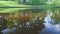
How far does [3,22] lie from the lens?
2408 millimetres

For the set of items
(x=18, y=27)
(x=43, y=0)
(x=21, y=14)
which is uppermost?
(x=43, y=0)

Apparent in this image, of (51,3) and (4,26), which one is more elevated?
(51,3)

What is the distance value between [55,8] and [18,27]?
0.53 meters

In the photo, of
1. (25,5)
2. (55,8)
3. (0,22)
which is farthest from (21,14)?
(55,8)

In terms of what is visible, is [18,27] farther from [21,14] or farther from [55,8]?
[55,8]

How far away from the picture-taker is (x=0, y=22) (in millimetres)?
2426

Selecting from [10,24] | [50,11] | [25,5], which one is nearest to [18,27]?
[10,24]

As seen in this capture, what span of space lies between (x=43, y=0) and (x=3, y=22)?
581 millimetres

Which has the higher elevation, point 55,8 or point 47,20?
point 55,8

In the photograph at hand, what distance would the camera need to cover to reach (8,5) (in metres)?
2.37

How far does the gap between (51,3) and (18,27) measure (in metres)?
0.52

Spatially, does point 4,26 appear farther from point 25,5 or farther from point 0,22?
point 25,5

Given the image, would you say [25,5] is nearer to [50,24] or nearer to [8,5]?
[8,5]

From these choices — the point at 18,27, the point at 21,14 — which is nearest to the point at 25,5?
the point at 21,14
